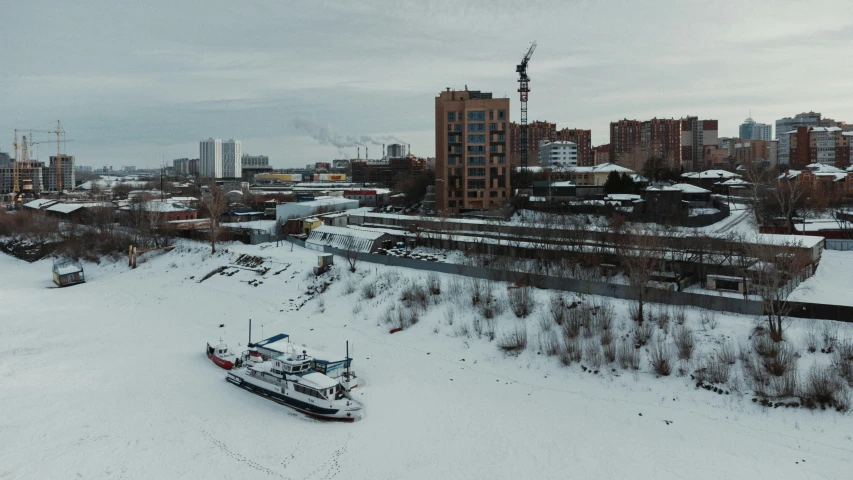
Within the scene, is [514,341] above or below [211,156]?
below

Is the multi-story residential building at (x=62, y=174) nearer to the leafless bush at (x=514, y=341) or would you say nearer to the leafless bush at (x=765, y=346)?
the leafless bush at (x=514, y=341)

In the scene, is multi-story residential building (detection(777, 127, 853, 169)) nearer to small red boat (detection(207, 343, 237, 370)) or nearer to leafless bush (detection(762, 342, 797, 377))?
leafless bush (detection(762, 342, 797, 377))

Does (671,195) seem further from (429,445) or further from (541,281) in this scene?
(429,445)

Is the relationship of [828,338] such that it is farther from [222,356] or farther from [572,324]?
[222,356]

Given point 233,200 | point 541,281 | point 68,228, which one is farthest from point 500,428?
point 233,200

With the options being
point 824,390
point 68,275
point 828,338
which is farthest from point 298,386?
point 68,275

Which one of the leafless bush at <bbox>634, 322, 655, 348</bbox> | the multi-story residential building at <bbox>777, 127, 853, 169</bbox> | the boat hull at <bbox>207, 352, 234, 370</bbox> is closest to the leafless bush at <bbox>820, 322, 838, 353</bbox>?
the leafless bush at <bbox>634, 322, 655, 348</bbox>
